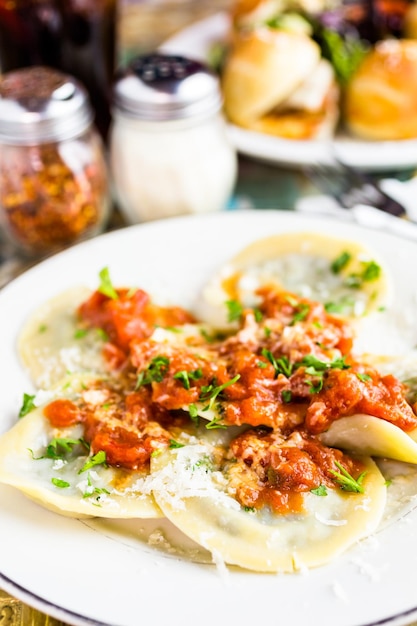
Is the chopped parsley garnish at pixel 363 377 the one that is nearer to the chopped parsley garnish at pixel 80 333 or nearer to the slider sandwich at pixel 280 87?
the chopped parsley garnish at pixel 80 333

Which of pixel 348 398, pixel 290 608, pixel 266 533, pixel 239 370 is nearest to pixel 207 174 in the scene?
pixel 239 370

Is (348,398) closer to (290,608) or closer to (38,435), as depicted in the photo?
(290,608)

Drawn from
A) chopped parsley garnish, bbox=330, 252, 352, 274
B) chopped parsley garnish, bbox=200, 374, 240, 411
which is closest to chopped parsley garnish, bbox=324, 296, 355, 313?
chopped parsley garnish, bbox=330, 252, 352, 274

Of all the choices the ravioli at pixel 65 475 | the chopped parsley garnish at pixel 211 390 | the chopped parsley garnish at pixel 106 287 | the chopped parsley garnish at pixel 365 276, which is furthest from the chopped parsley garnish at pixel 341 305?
the ravioli at pixel 65 475

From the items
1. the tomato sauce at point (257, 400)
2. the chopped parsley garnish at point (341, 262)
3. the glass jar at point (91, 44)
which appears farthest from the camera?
the glass jar at point (91, 44)

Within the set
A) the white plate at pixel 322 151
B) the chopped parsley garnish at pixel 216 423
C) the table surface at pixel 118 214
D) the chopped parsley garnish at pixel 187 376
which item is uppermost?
the chopped parsley garnish at pixel 187 376

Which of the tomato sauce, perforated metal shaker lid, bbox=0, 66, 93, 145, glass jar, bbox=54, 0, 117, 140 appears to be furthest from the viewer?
glass jar, bbox=54, 0, 117, 140

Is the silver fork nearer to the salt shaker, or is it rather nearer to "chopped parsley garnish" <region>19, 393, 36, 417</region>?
the salt shaker
